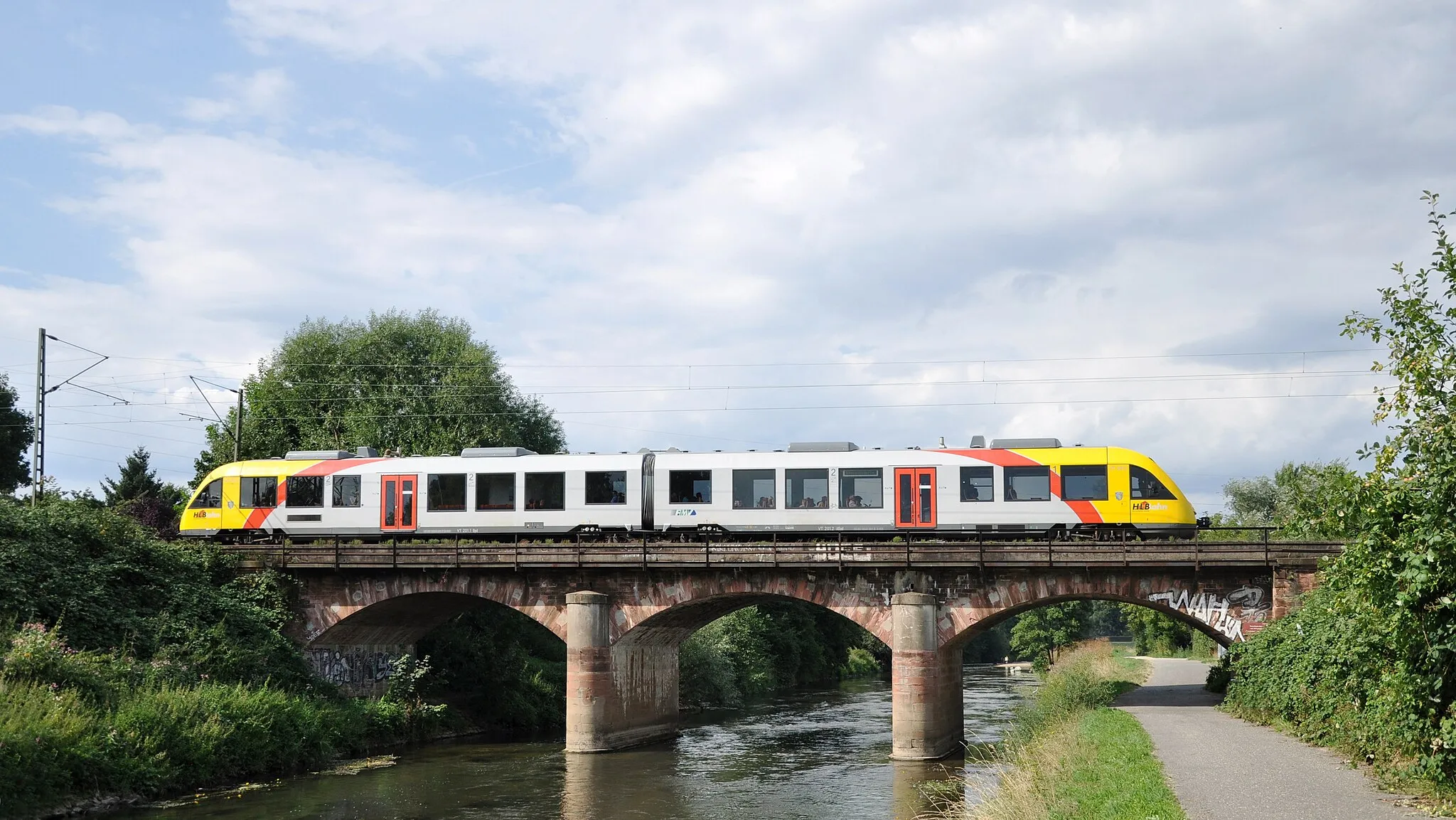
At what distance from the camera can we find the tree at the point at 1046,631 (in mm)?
78188

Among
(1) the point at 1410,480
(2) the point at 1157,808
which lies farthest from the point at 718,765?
(1) the point at 1410,480

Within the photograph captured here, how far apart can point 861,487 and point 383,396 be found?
99.6ft

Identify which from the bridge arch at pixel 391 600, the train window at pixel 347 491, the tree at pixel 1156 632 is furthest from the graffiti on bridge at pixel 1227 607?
the tree at pixel 1156 632

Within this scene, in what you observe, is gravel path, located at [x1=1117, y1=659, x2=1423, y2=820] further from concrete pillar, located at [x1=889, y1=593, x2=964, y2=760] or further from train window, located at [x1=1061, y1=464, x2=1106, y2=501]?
train window, located at [x1=1061, y1=464, x2=1106, y2=501]

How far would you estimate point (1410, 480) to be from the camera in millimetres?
14203

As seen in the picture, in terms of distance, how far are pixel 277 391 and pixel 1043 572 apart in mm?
39858

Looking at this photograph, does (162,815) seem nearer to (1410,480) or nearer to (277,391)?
(1410,480)

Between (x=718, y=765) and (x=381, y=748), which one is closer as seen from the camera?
(x=718, y=765)

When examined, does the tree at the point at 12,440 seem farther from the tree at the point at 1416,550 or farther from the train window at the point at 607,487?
the tree at the point at 1416,550

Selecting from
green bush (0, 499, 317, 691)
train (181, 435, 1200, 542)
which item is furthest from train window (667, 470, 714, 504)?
green bush (0, 499, 317, 691)

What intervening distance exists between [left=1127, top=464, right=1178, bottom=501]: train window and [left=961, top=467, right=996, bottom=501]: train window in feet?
12.2

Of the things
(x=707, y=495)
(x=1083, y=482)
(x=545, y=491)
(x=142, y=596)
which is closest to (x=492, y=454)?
(x=545, y=491)

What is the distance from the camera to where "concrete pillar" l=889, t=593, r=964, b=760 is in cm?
3156

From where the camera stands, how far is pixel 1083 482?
3394 cm
